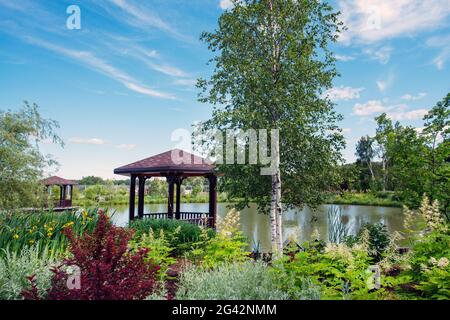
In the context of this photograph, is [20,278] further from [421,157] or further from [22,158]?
[22,158]

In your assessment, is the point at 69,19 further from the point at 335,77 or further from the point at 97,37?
the point at 335,77

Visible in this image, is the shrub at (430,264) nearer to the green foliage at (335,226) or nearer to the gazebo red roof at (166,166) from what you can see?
the green foliage at (335,226)

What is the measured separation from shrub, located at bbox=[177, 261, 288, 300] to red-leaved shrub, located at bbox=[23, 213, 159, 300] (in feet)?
1.45

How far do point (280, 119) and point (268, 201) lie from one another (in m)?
1.92

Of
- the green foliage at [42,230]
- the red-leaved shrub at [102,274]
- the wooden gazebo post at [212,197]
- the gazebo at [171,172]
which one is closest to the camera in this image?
the red-leaved shrub at [102,274]

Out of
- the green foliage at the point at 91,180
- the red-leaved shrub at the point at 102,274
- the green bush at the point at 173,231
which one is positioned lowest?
the green bush at the point at 173,231

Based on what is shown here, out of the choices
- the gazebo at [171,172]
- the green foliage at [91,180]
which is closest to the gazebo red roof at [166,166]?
the gazebo at [171,172]

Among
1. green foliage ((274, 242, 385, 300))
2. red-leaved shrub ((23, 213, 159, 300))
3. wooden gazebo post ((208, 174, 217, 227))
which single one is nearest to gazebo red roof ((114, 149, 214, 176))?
wooden gazebo post ((208, 174, 217, 227))

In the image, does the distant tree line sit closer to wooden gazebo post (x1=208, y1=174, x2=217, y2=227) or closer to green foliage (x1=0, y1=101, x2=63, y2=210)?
wooden gazebo post (x1=208, y1=174, x2=217, y2=227)

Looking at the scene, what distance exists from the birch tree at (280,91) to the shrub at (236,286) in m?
3.59

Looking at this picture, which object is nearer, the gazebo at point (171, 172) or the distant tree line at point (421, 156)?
the distant tree line at point (421, 156)

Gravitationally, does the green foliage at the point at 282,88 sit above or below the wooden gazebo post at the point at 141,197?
above

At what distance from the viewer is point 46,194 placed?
13.2m

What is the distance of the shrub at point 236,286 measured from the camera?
9.15 feet
